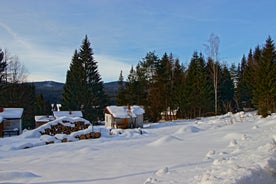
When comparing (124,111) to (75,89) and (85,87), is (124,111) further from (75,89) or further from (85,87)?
(75,89)

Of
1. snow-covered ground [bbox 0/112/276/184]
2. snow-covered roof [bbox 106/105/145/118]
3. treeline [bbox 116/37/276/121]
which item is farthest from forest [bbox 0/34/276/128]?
snow-covered ground [bbox 0/112/276/184]

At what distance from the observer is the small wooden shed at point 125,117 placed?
99.6 feet

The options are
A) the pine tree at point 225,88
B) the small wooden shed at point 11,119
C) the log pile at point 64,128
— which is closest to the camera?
the log pile at point 64,128

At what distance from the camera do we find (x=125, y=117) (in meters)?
30.5

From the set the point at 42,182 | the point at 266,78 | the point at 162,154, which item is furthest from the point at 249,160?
the point at 266,78

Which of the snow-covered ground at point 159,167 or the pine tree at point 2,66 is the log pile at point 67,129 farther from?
the pine tree at point 2,66

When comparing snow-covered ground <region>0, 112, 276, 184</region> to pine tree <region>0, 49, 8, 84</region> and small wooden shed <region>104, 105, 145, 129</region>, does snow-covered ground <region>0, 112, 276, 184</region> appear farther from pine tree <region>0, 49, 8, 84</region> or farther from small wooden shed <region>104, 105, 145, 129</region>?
pine tree <region>0, 49, 8, 84</region>

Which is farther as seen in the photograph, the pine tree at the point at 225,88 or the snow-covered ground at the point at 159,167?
the pine tree at the point at 225,88

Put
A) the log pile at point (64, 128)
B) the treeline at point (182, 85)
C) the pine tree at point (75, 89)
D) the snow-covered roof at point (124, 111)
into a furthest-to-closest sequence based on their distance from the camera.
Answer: the pine tree at point (75, 89)
the treeline at point (182, 85)
the snow-covered roof at point (124, 111)
the log pile at point (64, 128)

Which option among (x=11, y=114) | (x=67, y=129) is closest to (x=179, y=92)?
(x=11, y=114)

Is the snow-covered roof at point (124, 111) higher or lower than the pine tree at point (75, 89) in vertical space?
lower

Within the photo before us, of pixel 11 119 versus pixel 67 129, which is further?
pixel 11 119

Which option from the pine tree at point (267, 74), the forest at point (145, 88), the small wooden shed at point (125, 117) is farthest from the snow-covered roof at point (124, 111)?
the pine tree at point (267, 74)

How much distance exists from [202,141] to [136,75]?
1334 inches
